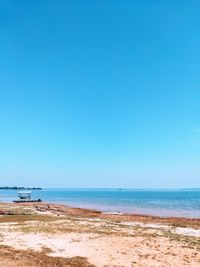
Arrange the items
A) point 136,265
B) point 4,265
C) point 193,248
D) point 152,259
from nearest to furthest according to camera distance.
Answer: point 4,265
point 136,265
point 152,259
point 193,248

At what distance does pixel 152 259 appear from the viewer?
20359 millimetres

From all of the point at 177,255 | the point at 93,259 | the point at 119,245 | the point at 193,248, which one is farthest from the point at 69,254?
the point at 193,248

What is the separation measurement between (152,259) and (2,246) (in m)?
9.24

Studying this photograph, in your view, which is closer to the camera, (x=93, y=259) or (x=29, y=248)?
(x=93, y=259)

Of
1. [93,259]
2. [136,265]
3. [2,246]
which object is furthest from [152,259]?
[2,246]

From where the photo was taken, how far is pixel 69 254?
837 inches

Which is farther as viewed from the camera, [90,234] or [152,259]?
[90,234]

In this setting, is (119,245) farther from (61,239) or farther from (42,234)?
(42,234)

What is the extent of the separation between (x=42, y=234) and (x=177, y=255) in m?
11.0

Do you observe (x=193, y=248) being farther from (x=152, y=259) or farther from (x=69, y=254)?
(x=69, y=254)

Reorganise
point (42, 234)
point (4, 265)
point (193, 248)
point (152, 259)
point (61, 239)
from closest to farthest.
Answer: point (4, 265) < point (152, 259) < point (193, 248) < point (61, 239) < point (42, 234)

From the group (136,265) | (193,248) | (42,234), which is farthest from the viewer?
(42,234)

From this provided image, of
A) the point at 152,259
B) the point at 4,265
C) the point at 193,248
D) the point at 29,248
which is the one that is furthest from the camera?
the point at 193,248

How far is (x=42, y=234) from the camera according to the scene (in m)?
27.9
